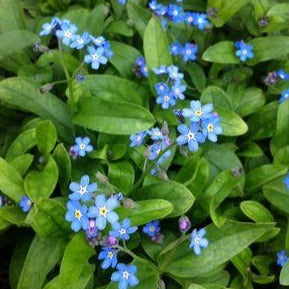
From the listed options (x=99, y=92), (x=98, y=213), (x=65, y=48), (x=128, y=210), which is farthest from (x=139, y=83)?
(x=98, y=213)

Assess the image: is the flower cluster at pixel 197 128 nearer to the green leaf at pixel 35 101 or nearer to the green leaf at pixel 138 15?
the green leaf at pixel 35 101

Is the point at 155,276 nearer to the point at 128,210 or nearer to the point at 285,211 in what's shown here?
the point at 128,210

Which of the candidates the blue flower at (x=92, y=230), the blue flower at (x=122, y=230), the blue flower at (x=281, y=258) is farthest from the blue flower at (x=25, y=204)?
the blue flower at (x=281, y=258)

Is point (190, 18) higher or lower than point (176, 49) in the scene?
higher

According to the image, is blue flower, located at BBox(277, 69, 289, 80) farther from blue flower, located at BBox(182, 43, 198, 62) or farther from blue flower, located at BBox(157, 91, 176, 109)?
blue flower, located at BBox(157, 91, 176, 109)

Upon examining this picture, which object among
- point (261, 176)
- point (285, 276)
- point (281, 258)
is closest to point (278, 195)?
point (261, 176)

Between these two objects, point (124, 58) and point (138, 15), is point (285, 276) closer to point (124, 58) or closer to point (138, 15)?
point (124, 58)
